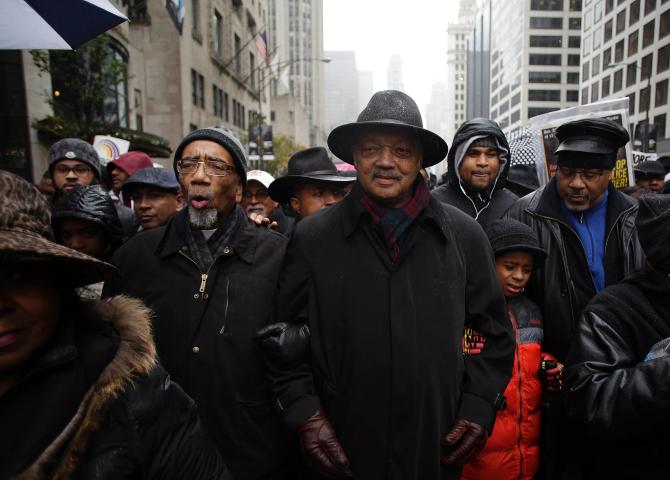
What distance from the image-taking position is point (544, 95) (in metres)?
82.0

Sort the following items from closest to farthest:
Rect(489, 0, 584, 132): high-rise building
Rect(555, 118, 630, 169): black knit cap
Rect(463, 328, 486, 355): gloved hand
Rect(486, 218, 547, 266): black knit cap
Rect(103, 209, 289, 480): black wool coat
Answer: Rect(103, 209, 289, 480): black wool coat
Rect(463, 328, 486, 355): gloved hand
Rect(486, 218, 547, 266): black knit cap
Rect(555, 118, 630, 169): black knit cap
Rect(489, 0, 584, 132): high-rise building

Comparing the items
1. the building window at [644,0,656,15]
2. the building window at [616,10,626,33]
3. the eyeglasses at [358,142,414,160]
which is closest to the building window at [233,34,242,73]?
the eyeglasses at [358,142,414,160]

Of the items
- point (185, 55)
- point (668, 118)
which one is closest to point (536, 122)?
point (185, 55)

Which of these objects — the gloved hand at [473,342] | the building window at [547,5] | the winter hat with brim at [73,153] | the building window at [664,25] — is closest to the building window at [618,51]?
the building window at [664,25]

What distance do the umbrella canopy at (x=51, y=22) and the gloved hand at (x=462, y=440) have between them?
290cm

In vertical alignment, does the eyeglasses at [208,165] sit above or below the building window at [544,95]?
below

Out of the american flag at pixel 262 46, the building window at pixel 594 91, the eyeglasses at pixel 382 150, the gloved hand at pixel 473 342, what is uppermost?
the building window at pixel 594 91

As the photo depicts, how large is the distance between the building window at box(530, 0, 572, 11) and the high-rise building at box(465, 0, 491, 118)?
3216 centimetres

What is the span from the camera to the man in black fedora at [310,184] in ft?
12.9

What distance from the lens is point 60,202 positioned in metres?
2.99

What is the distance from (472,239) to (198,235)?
1522 mm

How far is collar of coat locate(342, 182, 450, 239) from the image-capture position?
7.18 ft

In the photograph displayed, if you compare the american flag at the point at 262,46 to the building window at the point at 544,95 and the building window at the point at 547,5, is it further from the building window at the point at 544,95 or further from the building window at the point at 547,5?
the building window at the point at 547,5

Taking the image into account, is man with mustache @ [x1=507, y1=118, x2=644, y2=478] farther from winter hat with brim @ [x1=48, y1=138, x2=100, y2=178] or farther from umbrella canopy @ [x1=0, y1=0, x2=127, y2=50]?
winter hat with brim @ [x1=48, y1=138, x2=100, y2=178]
